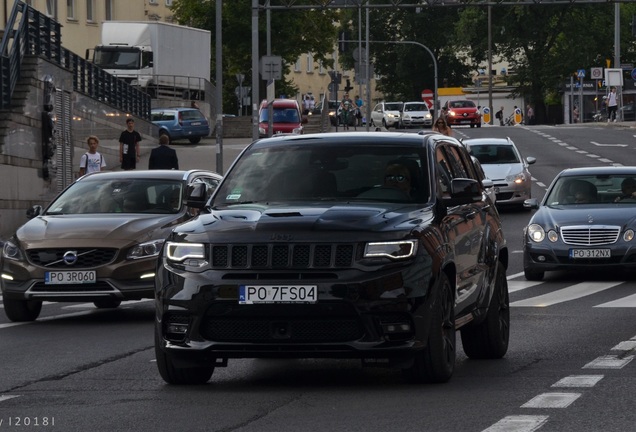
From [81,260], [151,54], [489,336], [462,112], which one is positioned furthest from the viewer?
[462,112]

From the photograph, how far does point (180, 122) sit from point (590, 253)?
4868 centimetres

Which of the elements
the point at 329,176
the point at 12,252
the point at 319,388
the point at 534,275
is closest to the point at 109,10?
the point at 534,275

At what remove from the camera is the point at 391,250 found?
10219 mm

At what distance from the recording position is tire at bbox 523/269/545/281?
71.5ft

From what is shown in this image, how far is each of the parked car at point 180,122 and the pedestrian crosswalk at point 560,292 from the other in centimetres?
4742

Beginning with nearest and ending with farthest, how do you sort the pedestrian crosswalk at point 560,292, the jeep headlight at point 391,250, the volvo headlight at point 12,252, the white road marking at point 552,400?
the white road marking at point 552,400 < the jeep headlight at point 391,250 < the volvo headlight at point 12,252 < the pedestrian crosswalk at point 560,292

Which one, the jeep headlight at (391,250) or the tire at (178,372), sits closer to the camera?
the jeep headlight at (391,250)

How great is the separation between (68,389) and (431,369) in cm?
235

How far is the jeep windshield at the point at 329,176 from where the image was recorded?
36.9ft

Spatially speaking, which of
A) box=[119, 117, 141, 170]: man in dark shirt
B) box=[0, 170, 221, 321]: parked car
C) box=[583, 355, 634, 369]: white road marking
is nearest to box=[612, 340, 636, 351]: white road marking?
box=[583, 355, 634, 369]: white road marking

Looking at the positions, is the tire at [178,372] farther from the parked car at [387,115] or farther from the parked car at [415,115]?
the parked car at [387,115]

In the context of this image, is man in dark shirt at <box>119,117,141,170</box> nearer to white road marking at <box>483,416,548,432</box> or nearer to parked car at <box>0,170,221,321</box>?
parked car at <box>0,170,221,321</box>

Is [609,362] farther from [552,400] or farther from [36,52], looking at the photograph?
[36,52]

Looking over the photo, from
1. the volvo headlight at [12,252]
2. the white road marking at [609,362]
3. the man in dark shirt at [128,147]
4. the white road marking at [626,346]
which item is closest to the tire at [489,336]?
the white road marking at [609,362]
